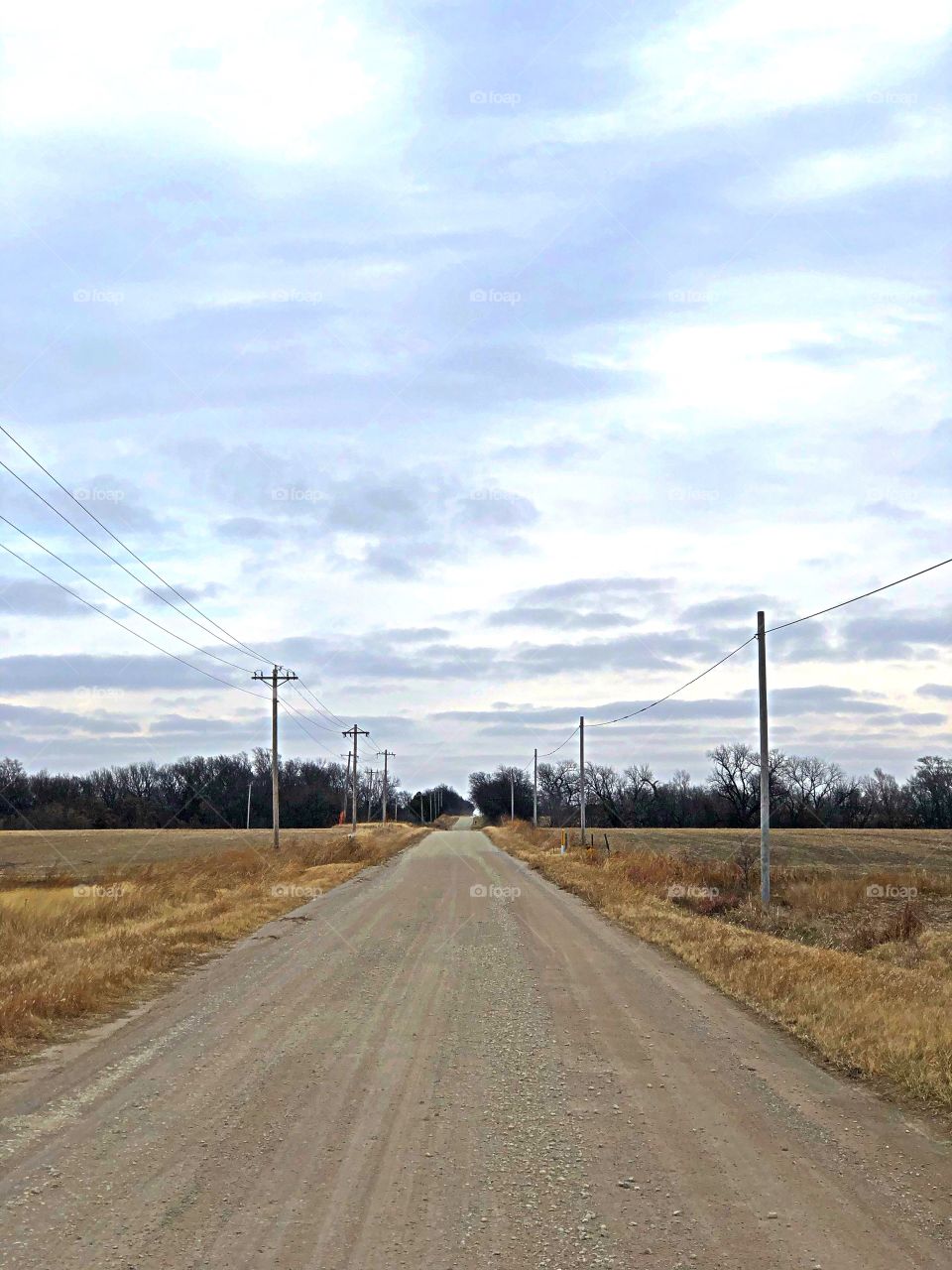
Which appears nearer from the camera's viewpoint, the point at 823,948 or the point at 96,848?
the point at 823,948

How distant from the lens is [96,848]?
63.8 m

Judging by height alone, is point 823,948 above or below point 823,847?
above

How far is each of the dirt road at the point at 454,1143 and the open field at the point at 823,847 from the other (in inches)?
1281

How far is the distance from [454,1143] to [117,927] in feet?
41.8

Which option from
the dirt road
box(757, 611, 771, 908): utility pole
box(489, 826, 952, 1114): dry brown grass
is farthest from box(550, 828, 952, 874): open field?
the dirt road

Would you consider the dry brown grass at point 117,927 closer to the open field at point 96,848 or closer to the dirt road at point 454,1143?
the dirt road at point 454,1143

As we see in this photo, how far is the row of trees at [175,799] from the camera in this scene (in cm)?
10938

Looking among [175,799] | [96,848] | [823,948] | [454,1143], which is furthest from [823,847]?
[175,799]

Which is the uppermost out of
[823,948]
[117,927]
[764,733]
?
[764,733]

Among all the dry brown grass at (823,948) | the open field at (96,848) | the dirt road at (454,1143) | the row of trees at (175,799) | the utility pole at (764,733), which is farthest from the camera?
the row of trees at (175,799)

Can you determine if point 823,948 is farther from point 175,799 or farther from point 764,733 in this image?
point 175,799

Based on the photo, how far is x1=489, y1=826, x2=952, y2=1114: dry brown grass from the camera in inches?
331

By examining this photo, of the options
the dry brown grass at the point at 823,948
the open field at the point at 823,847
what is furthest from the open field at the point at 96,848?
the dry brown grass at the point at 823,948

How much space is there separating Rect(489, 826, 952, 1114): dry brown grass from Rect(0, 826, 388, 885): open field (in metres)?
22.1
